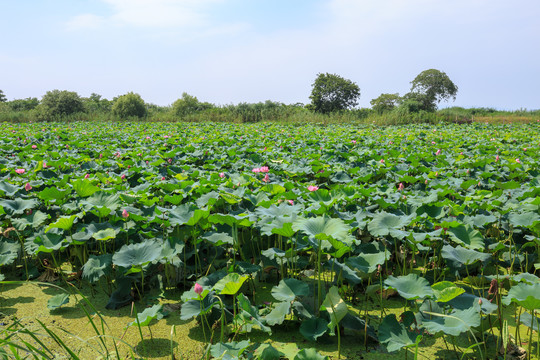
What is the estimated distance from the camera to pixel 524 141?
29.1 ft

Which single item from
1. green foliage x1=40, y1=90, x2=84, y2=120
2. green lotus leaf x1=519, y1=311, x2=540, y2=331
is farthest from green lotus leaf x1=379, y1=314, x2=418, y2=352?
green foliage x1=40, y1=90, x2=84, y2=120

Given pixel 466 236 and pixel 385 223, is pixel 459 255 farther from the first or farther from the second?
pixel 385 223

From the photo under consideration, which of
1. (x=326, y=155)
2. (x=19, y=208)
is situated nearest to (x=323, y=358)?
(x=19, y=208)

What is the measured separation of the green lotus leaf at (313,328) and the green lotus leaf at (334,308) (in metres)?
0.05

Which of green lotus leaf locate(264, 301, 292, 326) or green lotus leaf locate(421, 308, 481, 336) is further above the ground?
green lotus leaf locate(421, 308, 481, 336)

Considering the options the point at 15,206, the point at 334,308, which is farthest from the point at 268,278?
the point at 15,206

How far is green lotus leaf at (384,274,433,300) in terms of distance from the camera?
5.08 ft

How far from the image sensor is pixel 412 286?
1.64m

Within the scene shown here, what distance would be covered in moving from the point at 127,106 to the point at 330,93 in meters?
20.6

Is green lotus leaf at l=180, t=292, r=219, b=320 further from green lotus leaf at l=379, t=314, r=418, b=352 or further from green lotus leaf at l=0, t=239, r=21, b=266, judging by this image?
green lotus leaf at l=0, t=239, r=21, b=266

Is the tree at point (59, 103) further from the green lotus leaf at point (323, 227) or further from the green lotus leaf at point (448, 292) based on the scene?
the green lotus leaf at point (448, 292)

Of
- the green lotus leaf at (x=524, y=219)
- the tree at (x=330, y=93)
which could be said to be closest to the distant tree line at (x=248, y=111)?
the tree at (x=330, y=93)

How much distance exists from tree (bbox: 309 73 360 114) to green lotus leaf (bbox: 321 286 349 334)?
36.0 meters

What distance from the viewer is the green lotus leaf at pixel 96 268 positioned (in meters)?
2.04
